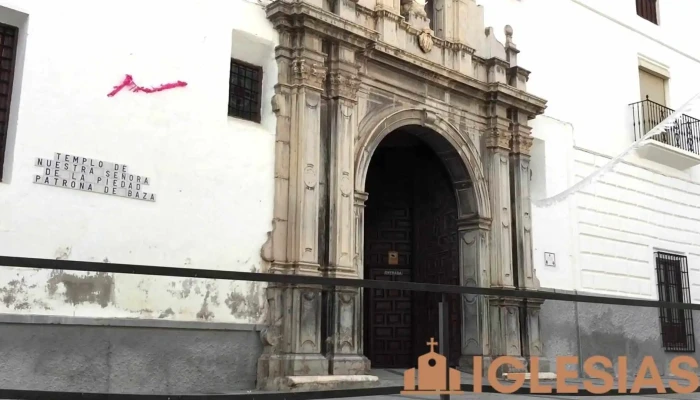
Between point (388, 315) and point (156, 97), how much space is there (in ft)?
17.9

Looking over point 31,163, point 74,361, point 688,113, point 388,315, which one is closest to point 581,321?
point 74,361

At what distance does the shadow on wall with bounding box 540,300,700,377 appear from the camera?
197 inches

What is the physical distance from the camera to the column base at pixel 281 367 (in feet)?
25.6

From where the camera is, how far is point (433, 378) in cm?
435

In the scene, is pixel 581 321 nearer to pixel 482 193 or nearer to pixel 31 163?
pixel 31 163

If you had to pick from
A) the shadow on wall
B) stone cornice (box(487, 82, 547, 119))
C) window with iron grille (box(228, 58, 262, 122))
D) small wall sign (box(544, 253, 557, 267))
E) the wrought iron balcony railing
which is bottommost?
the shadow on wall

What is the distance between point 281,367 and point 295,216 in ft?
5.68

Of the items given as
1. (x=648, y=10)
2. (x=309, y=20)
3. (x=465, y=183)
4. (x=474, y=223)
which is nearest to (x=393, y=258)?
(x=474, y=223)

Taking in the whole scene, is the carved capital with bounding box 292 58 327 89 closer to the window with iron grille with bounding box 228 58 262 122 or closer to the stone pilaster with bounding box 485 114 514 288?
the window with iron grille with bounding box 228 58 262 122

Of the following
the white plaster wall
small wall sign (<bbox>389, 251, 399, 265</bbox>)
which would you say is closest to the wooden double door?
small wall sign (<bbox>389, 251, 399, 265</bbox>)

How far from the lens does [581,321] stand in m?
5.23

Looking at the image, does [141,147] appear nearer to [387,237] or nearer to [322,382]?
[322,382]

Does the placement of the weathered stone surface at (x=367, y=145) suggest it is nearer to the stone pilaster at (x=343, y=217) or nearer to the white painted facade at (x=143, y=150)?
the stone pilaster at (x=343, y=217)

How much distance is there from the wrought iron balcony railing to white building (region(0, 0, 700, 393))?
14.9 inches
